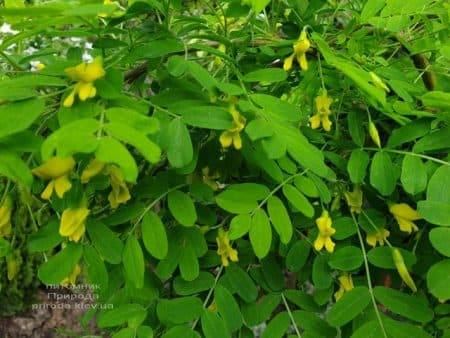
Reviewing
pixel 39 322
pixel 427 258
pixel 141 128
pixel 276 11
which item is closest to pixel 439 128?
pixel 427 258

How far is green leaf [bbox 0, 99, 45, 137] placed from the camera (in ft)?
1.49

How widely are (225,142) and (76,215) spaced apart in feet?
0.57

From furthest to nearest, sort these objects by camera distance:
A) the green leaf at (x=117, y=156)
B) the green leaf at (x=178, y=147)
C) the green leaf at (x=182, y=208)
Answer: the green leaf at (x=182, y=208) < the green leaf at (x=178, y=147) < the green leaf at (x=117, y=156)

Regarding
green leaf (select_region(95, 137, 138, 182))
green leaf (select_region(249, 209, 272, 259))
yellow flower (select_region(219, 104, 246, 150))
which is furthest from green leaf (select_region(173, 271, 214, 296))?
green leaf (select_region(95, 137, 138, 182))

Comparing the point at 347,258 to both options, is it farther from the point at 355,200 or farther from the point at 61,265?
the point at 61,265

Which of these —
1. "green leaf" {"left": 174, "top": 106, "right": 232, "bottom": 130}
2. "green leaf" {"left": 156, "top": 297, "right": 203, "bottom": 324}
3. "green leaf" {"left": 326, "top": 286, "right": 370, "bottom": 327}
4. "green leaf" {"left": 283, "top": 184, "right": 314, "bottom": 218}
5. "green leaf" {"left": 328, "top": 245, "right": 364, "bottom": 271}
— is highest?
"green leaf" {"left": 174, "top": 106, "right": 232, "bottom": 130}

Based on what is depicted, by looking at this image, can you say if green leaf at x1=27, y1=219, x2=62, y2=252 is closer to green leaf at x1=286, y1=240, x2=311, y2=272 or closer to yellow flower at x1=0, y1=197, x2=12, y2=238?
Result: yellow flower at x1=0, y1=197, x2=12, y2=238

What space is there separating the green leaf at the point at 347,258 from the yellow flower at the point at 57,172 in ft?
1.09

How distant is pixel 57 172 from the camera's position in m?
0.48

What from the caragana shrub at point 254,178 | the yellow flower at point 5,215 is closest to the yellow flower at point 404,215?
the caragana shrub at point 254,178

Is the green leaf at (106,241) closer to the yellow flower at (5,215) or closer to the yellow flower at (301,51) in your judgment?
the yellow flower at (5,215)

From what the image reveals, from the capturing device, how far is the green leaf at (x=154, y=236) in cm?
62

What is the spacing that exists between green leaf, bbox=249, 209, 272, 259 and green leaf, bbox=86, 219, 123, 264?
15cm

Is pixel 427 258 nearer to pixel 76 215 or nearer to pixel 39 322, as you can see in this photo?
pixel 76 215
